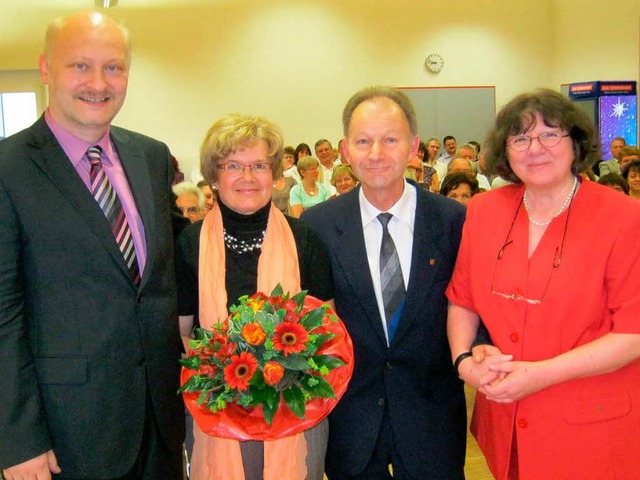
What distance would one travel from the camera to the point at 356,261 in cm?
238

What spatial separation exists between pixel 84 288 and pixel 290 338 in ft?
2.05

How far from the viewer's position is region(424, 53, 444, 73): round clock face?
1362 cm

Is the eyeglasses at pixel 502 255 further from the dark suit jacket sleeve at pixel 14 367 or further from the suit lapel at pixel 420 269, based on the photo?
the dark suit jacket sleeve at pixel 14 367

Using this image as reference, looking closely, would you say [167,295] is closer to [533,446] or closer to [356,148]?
[356,148]

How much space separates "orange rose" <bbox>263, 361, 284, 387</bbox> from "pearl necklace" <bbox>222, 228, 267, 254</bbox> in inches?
24.9

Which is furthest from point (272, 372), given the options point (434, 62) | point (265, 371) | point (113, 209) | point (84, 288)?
point (434, 62)

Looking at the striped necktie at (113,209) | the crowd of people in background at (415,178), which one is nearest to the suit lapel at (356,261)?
the crowd of people in background at (415,178)

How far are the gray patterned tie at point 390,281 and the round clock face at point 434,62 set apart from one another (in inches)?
469

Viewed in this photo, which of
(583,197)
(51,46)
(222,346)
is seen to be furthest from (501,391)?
(51,46)

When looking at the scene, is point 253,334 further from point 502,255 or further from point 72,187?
point 502,255

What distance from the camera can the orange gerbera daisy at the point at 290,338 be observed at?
1.83 m

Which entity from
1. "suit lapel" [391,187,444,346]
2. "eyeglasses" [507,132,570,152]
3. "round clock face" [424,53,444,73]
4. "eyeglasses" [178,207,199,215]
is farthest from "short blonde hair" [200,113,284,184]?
"round clock face" [424,53,444,73]

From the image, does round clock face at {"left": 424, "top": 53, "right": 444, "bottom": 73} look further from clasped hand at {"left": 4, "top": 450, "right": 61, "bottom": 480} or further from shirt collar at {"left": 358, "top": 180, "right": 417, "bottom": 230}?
clasped hand at {"left": 4, "top": 450, "right": 61, "bottom": 480}

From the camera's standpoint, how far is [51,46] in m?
2.11
